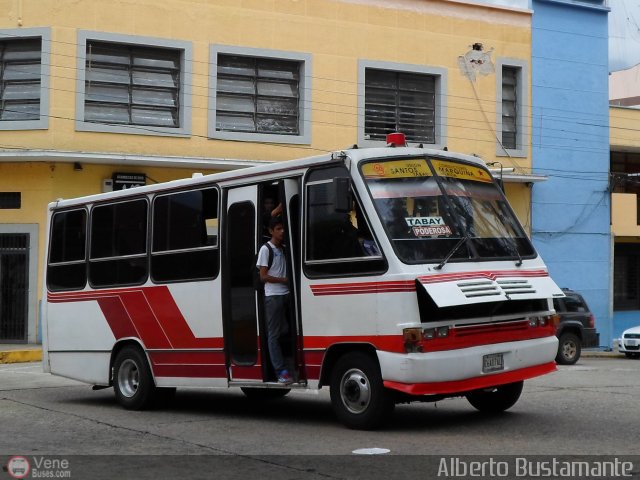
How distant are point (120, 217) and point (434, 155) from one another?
4.44 meters

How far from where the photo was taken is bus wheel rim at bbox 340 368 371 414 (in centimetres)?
979

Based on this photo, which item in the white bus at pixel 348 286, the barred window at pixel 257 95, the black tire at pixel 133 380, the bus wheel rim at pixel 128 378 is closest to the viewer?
the white bus at pixel 348 286

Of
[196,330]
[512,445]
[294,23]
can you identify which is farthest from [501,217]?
[294,23]

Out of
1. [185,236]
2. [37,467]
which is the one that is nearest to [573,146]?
[185,236]

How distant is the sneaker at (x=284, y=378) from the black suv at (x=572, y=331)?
1185 centimetres

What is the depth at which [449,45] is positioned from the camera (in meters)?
28.6

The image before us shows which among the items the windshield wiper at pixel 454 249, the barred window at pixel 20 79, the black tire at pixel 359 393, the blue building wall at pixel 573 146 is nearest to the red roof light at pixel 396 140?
the windshield wiper at pixel 454 249

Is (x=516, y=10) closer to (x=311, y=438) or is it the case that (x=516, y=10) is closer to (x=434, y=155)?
(x=434, y=155)

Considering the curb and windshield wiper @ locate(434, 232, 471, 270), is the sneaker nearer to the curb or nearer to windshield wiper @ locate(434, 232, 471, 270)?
windshield wiper @ locate(434, 232, 471, 270)

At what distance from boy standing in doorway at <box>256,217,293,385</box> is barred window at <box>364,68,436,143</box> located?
17.0m

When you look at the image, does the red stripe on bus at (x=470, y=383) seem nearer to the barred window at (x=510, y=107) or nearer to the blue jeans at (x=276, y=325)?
the blue jeans at (x=276, y=325)

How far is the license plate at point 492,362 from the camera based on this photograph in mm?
9844

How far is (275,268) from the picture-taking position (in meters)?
10.7

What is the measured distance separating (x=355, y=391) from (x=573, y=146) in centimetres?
2204
